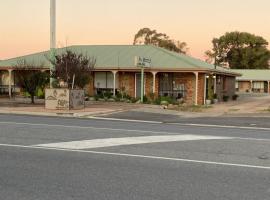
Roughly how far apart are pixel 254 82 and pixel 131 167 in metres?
69.0

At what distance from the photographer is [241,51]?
3910 inches

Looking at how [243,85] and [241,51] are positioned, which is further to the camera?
[241,51]

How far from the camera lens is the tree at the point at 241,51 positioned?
96688mm

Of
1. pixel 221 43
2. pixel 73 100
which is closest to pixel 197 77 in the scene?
pixel 73 100

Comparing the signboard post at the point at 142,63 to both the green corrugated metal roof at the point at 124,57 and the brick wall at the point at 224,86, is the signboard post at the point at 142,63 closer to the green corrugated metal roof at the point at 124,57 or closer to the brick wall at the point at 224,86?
the green corrugated metal roof at the point at 124,57

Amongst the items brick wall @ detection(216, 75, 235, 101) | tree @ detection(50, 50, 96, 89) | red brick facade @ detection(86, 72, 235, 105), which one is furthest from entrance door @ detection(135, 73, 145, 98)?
tree @ detection(50, 50, 96, 89)

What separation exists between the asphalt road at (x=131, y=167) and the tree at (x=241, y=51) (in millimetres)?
85010

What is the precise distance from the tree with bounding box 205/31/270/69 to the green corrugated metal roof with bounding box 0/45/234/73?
56102 millimetres

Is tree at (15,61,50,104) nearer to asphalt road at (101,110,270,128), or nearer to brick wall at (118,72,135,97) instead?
asphalt road at (101,110,270,128)

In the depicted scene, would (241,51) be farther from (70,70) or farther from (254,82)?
(70,70)

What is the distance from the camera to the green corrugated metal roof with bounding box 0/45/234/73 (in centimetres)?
3638

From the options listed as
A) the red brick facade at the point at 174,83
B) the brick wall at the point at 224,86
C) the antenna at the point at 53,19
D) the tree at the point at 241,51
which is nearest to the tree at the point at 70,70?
the antenna at the point at 53,19

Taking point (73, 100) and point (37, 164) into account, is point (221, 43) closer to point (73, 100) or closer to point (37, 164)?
point (73, 100)

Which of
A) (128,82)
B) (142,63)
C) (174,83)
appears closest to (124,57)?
(128,82)
